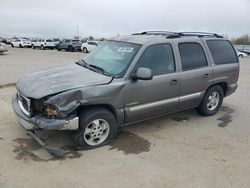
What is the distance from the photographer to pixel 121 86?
4.77 m

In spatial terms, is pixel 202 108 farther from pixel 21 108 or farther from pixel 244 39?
pixel 244 39

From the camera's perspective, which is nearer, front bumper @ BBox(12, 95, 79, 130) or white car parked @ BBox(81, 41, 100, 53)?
front bumper @ BBox(12, 95, 79, 130)

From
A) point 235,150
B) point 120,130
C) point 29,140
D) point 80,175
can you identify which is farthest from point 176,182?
point 29,140

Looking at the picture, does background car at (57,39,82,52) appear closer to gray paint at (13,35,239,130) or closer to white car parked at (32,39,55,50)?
white car parked at (32,39,55,50)

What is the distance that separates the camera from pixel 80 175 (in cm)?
390

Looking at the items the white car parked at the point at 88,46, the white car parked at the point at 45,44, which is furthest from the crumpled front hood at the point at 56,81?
the white car parked at the point at 45,44

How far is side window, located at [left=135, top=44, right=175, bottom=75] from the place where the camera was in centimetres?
519

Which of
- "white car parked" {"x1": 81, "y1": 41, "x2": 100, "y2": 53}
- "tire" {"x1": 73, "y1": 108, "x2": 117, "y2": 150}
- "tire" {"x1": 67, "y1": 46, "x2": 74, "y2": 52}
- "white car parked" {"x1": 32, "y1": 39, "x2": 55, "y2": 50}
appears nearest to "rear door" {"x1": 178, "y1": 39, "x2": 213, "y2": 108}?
"tire" {"x1": 73, "y1": 108, "x2": 117, "y2": 150}

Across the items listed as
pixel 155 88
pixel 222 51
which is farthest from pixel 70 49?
pixel 155 88

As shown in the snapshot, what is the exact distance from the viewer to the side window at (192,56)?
18.9 ft

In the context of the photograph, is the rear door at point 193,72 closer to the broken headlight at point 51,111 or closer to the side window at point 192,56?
the side window at point 192,56

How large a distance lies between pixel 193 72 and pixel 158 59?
0.93 m

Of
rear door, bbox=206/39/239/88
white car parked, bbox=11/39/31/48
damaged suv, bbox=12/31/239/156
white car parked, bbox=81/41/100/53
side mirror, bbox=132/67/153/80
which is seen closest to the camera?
damaged suv, bbox=12/31/239/156

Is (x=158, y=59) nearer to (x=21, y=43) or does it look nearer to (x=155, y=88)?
(x=155, y=88)
